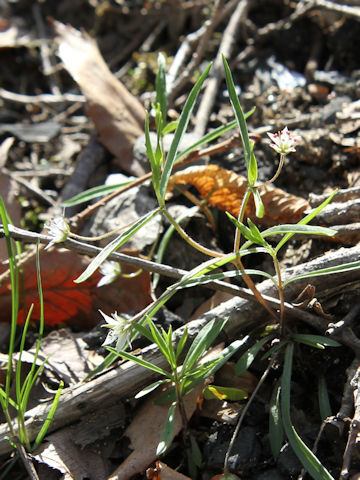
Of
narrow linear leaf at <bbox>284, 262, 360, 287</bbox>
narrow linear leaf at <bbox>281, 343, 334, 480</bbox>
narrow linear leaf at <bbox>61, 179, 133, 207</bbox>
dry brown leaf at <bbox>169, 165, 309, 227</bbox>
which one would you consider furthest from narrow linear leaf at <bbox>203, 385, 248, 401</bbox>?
narrow linear leaf at <bbox>61, 179, 133, 207</bbox>

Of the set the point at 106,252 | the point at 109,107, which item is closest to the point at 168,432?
the point at 106,252

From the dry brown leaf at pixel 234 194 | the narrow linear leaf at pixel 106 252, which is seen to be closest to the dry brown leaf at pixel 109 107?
the dry brown leaf at pixel 234 194

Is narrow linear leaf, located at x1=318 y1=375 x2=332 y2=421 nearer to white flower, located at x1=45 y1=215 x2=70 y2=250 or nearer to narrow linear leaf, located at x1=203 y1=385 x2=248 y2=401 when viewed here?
narrow linear leaf, located at x1=203 y1=385 x2=248 y2=401

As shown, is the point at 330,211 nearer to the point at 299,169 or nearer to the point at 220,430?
the point at 299,169

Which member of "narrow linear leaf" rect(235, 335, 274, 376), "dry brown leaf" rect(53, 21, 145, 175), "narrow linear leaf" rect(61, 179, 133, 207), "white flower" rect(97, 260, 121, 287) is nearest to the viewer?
"narrow linear leaf" rect(235, 335, 274, 376)

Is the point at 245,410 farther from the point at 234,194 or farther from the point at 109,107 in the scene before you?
the point at 109,107

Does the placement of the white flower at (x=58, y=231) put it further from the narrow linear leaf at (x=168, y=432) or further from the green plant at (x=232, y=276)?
the narrow linear leaf at (x=168, y=432)
